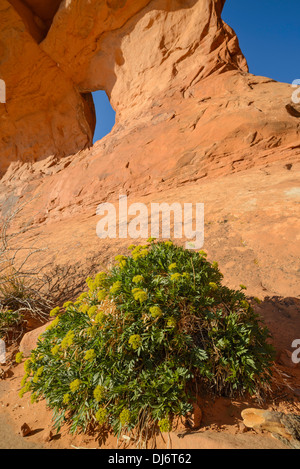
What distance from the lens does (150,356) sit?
1.71m

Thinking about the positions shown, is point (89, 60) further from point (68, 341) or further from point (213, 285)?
point (68, 341)

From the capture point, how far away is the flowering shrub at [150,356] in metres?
1.62

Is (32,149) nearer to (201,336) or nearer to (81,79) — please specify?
(81,79)

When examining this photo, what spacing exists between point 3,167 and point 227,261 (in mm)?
16559

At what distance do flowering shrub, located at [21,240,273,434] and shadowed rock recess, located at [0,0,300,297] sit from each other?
4.99 ft

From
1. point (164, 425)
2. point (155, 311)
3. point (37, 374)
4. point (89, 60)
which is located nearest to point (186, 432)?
point (164, 425)

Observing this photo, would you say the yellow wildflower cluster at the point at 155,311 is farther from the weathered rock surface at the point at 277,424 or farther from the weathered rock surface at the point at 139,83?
the weathered rock surface at the point at 139,83

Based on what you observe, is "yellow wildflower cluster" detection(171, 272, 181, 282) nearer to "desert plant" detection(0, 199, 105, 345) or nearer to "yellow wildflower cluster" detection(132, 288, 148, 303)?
"yellow wildflower cluster" detection(132, 288, 148, 303)

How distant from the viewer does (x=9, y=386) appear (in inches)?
96.0

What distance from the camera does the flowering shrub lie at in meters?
1.62

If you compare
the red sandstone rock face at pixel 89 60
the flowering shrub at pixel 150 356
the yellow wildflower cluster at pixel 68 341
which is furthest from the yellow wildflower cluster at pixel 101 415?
the red sandstone rock face at pixel 89 60

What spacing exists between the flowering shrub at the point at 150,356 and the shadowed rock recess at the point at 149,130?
1522 millimetres

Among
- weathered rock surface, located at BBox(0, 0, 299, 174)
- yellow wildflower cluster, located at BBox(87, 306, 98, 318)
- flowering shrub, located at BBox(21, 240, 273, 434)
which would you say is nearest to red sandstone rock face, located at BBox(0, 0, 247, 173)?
weathered rock surface, located at BBox(0, 0, 299, 174)

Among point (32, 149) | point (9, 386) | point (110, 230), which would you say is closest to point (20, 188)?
point (32, 149)
